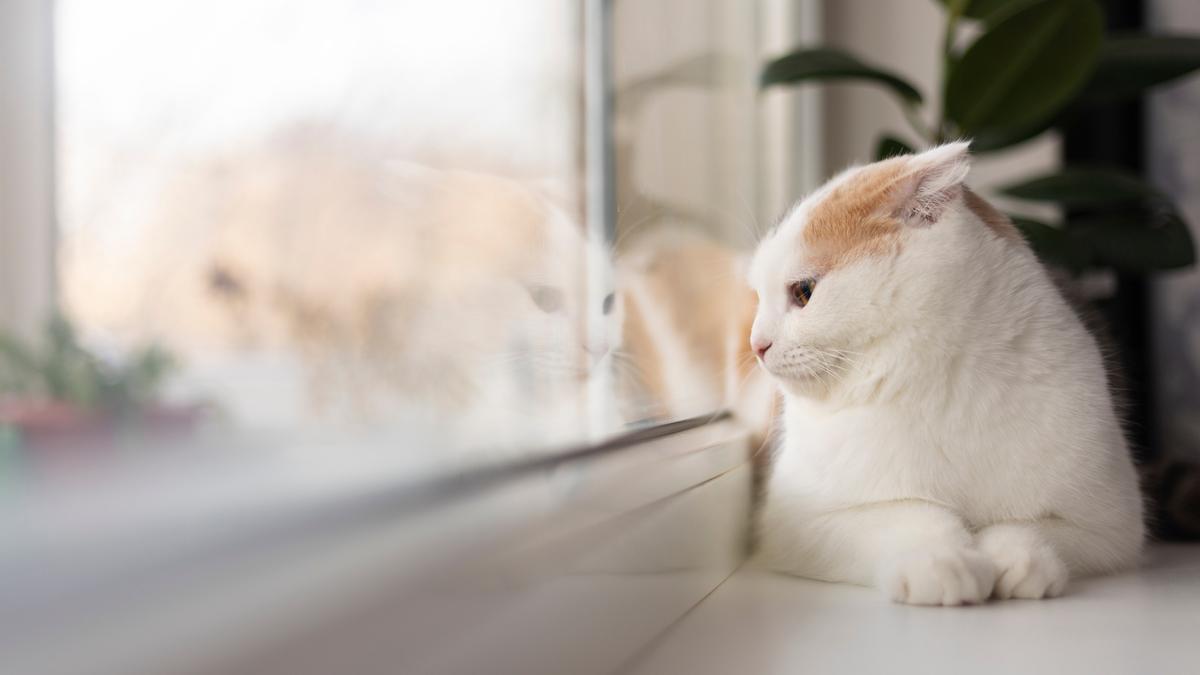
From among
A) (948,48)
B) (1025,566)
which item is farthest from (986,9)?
(1025,566)

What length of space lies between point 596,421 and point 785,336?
0.90 ft

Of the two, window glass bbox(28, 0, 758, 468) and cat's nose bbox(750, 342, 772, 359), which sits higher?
window glass bbox(28, 0, 758, 468)

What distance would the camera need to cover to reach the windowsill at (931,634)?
61 centimetres

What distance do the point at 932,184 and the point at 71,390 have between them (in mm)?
807

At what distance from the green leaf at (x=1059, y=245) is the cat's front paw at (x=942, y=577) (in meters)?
0.80

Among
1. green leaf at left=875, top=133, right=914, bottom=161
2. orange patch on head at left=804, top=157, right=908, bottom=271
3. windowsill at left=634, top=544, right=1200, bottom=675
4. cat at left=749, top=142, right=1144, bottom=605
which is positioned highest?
green leaf at left=875, top=133, right=914, bottom=161

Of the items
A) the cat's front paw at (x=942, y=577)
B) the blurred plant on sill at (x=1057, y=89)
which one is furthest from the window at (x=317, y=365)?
the blurred plant on sill at (x=1057, y=89)

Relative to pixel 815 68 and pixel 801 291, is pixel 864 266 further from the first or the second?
pixel 815 68

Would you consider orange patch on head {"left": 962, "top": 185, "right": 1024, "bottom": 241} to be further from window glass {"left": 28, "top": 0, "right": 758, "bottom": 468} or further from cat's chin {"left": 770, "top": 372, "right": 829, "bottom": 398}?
window glass {"left": 28, "top": 0, "right": 758, "bottom": 468}

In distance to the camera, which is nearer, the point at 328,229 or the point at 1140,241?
the point at 328,229

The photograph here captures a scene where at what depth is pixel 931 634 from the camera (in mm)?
675

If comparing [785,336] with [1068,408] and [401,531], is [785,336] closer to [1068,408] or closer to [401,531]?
[1068,408]

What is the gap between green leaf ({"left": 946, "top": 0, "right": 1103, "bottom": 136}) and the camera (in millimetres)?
1319

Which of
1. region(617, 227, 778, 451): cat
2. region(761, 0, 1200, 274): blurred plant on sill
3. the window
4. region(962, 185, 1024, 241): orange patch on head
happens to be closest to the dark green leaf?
region(761, 0, 1200, 274): blurred plant on sill
